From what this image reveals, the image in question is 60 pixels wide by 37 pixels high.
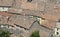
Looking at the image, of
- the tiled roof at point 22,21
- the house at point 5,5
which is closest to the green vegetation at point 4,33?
the tiled roof at point 22,21

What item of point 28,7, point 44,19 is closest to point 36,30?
point 44,19

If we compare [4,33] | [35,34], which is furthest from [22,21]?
[35,34]

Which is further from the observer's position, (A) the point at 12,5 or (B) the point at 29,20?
(A) the point at 12,5

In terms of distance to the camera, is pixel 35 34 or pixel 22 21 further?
pixel 22 21

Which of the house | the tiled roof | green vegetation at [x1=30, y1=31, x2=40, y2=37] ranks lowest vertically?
green vegetation at [x1=30, y1=31, x2=40, y2=37]

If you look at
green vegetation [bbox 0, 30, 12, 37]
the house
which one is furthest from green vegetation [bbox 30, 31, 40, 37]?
the house

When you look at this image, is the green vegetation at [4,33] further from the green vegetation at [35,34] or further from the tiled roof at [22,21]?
the tiled roof at [22,21]

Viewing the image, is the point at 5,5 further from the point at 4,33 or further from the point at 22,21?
the point at 4,33

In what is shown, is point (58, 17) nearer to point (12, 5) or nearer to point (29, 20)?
point (29, 20)

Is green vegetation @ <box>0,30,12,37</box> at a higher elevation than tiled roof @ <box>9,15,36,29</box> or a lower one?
lower

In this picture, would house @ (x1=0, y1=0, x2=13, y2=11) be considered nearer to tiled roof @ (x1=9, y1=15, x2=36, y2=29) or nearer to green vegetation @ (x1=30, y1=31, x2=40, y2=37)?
tiled roof @ (x1=9, y1=15, x2=36, y2=29)

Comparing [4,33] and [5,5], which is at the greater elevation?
[5,5]
